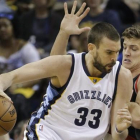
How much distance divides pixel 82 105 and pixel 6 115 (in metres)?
0.80

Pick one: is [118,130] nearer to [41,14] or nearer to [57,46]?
[57,46]

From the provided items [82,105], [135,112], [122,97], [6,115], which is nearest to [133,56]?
[122,97]

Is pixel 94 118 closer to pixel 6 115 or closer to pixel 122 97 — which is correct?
pixel 122 97

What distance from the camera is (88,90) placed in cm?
484

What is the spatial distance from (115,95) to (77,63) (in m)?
0.51

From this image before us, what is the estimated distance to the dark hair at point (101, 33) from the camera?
4754 mm

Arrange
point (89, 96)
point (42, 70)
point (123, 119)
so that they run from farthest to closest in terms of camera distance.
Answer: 1. point (89, 96)
2. point (42, 70)
3. point (123, 119)

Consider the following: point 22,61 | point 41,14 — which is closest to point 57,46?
point 22,61

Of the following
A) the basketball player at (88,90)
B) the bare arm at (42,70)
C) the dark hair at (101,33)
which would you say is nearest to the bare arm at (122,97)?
the basketball player at (88,90)

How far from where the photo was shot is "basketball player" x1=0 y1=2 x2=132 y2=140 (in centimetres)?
476

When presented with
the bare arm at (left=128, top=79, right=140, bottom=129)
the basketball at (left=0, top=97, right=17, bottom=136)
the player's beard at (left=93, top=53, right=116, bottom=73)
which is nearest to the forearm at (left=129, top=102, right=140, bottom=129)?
the bare arm at (left=128, top=79, right=140, bottom=129)

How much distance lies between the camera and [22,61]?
858 centimetres

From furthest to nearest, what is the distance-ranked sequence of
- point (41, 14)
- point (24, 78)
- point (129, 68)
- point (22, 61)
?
point (41, 14), point (22, 61), point (129, 68), point (24, 78)

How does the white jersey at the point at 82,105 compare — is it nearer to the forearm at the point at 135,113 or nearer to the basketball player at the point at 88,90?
the basketball player at the point at 88,90
